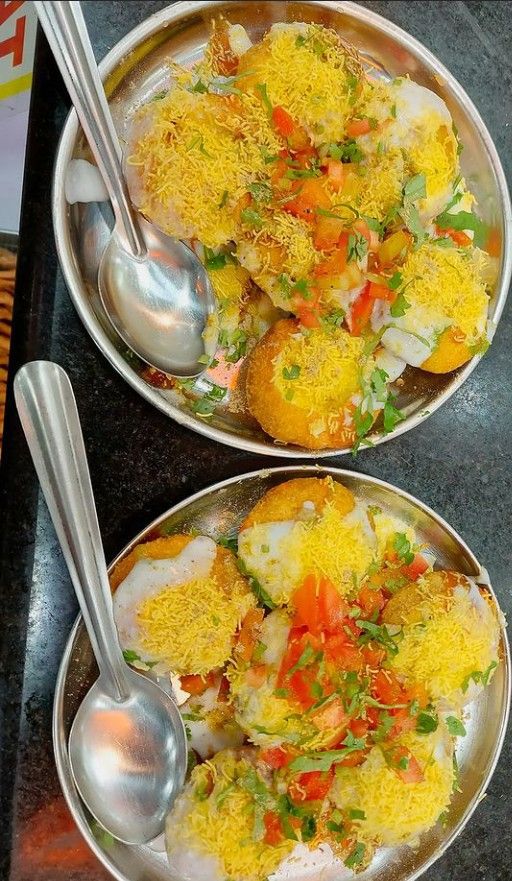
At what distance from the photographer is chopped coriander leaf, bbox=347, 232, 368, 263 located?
140 centimetres

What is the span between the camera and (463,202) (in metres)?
1.58

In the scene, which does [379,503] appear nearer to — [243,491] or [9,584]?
[243,491]

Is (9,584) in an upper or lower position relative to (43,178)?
lower

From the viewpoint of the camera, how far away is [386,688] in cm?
146

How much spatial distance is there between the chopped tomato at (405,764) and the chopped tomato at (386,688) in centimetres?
8

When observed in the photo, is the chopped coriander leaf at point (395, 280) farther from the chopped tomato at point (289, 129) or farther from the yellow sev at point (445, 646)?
the yellow sev at point (445, 646)

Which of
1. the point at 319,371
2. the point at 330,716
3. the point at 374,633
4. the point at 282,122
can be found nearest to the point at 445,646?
the point at 374,633

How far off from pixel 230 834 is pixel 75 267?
1.03 meters

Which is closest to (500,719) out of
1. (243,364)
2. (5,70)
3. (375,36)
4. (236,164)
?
(243,364)

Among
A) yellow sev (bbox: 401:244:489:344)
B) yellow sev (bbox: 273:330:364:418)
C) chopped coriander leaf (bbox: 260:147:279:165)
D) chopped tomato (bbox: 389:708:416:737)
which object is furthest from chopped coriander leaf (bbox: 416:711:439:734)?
chopped coriander leaf (bbox: 260:147:279:165)

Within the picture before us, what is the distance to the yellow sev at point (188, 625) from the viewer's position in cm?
136

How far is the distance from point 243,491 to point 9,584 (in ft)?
1.64

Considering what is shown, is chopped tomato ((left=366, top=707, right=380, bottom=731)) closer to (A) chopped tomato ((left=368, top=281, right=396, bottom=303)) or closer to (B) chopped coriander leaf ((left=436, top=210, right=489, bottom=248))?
(A) chopped tomato ((left=368, top=281, right=396, bottom=303))

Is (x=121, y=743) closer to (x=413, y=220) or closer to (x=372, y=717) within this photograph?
(x=372, y=717)
